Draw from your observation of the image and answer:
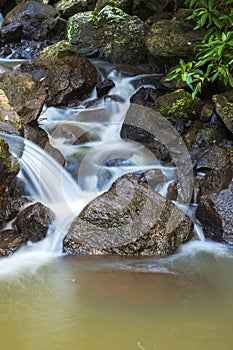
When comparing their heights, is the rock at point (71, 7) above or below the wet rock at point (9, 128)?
above

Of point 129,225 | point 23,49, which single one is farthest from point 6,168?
point 23,49

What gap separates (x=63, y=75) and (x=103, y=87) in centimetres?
85

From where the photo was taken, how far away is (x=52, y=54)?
27.3 feet

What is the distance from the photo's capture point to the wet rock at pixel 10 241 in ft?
14.0

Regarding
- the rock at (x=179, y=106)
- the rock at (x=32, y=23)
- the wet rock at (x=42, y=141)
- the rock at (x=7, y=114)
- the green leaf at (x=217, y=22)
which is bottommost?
the wet rock at (x=42, y=141)

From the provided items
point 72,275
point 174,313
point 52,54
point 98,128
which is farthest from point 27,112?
point 174,313

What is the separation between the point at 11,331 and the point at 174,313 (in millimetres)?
1199

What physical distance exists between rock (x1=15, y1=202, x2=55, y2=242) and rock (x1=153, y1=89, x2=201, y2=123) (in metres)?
3.09

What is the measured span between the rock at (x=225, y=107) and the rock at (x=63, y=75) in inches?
108

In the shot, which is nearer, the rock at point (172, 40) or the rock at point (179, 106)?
the rock at point (179, 106)

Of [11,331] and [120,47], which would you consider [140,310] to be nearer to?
[11,331]

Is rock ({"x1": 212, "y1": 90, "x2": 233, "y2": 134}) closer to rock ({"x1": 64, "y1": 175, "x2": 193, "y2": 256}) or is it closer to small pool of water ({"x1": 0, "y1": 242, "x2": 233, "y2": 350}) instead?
rock ({"x1": 64, "y1": 175, "x2": 193, "y2": 256})

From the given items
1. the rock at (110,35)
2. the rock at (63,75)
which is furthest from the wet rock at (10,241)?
the rock at (110,35)

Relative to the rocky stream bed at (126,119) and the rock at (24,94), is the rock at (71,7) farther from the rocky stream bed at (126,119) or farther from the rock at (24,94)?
the rock at (24,94)
